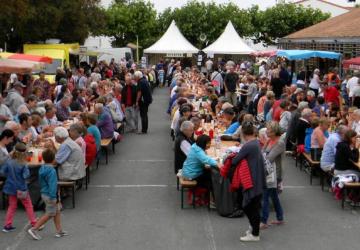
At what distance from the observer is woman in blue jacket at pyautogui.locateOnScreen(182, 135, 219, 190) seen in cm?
1038

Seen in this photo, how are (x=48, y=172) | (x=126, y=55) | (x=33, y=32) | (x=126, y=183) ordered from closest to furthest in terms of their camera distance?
(x=48, y=172)
(x=126, y=183)
(x=33, y=32)
(x=126, y=55)

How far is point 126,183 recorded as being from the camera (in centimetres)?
1270

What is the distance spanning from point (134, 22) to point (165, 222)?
4832cm

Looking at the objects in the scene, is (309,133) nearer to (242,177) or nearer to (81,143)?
(81,143)

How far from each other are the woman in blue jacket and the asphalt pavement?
19.9 inches

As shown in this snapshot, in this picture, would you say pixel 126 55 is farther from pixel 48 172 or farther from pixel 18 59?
pixel 48 172

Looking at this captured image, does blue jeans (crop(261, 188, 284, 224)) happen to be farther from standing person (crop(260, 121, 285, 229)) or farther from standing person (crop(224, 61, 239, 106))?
standing person (crop(224, 61, 239, 106))

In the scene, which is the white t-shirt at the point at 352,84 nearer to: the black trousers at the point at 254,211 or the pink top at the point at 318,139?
the pink top at the point at 318,139

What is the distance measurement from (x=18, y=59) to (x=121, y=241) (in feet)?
39.8

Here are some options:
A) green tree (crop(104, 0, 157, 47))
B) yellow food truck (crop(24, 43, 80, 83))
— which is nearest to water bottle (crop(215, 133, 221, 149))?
yellow food truck (crop(24, 43, 80, 83))

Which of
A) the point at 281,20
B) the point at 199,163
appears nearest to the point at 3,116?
the point at 199,163

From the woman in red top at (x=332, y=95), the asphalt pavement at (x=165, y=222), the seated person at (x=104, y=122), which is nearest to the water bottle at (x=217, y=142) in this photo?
the asphalt pavement at (x=165, y=222)

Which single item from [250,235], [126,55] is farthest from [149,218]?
[126,55]

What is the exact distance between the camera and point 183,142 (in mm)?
11234
